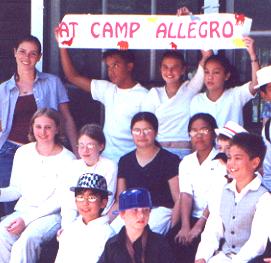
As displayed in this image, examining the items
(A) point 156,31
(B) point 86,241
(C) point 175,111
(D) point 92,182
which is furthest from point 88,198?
(A) point 156,31

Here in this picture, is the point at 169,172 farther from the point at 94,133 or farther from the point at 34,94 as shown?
the point at 34,94

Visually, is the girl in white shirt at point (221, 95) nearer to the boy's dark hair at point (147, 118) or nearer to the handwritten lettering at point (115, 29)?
the boy's dark hair at point (147, 118)

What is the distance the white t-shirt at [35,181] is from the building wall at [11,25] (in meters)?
1.19

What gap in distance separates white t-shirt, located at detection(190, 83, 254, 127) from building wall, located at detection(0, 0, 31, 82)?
1727 mm

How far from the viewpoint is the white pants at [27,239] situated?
6168mm

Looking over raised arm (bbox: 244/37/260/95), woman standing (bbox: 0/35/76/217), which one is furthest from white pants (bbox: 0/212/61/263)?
raised arm (bbox: 244/37/260/95)

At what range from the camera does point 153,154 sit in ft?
21.1

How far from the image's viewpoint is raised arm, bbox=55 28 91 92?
705cm

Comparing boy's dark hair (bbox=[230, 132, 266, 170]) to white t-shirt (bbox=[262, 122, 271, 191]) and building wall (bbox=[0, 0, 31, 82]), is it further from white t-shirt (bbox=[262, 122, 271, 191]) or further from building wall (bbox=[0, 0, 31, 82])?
building wall (bbox=[0, 0, 31, 82])

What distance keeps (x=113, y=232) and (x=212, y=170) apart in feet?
2.58

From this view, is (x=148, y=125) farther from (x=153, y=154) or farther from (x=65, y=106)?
(x=65, y=106)

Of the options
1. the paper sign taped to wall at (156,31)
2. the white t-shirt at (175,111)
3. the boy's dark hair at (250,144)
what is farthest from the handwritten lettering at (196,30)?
the boy's dark hair at (250,144)

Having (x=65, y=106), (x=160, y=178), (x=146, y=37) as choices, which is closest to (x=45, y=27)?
(x=65, y=106)

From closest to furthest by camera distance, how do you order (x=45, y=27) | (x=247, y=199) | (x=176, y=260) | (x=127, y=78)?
(x=247, y=199), (x=176, y=260), (x=127, y=78), (x=45, y=27)
